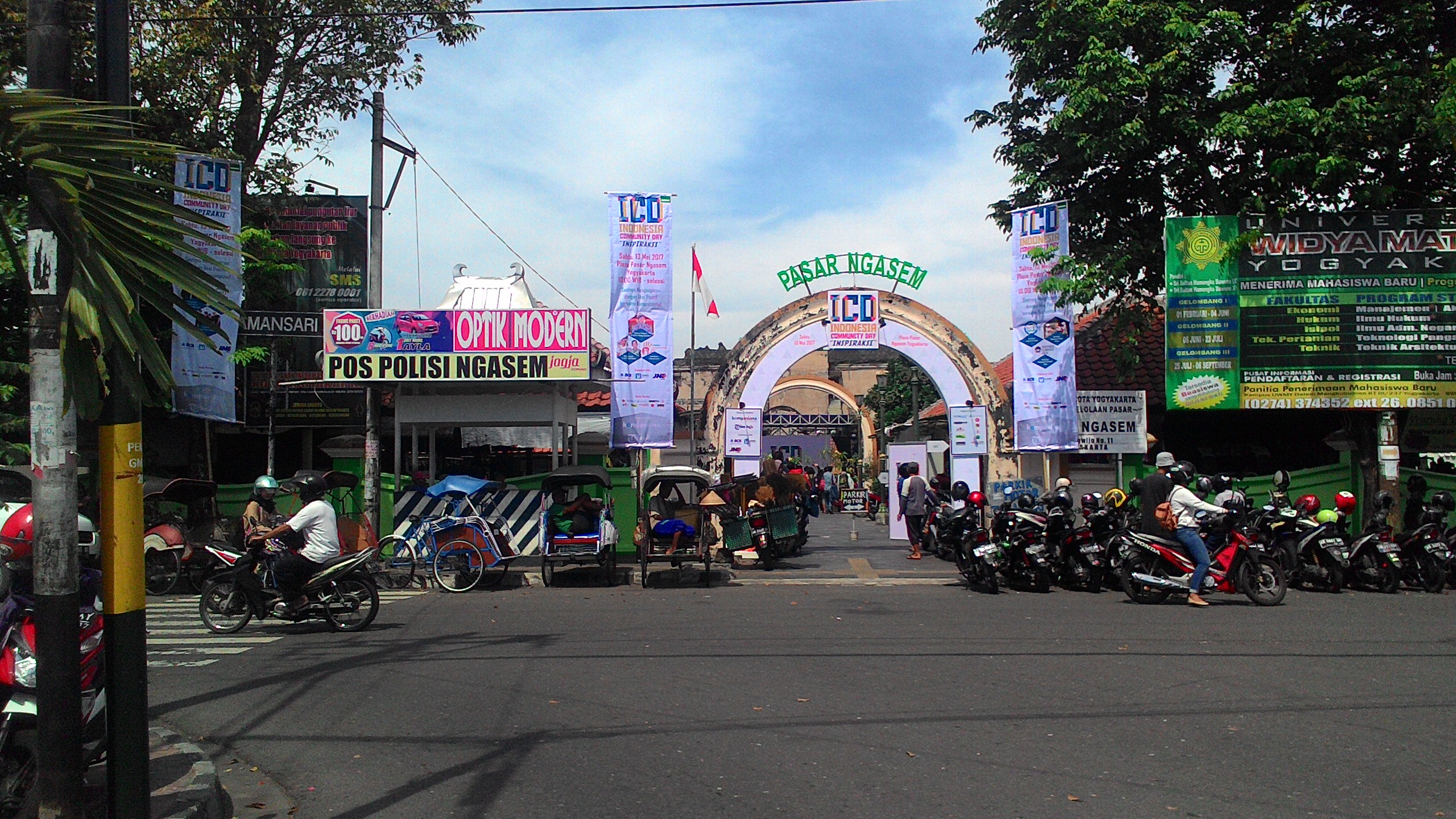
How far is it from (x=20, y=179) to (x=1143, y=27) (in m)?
16.3

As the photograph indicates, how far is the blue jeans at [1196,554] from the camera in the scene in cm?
1264

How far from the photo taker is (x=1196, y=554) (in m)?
12.7

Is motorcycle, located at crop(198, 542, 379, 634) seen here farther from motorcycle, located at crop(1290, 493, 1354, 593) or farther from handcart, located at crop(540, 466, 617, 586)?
motorcycle, located at crop(1290, 493, 1354, 593)

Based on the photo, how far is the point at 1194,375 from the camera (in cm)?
1689

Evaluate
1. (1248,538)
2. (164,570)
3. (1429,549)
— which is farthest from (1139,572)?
(164,570)

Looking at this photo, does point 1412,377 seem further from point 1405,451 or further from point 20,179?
point 20,179

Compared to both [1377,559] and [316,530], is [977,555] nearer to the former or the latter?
[1377,559]

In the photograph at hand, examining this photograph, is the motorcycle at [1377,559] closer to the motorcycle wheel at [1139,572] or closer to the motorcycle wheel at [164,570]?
the motorcycle wheel at [1139,572]

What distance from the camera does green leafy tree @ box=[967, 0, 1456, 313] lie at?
52.0 ft

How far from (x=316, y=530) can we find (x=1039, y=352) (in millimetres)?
11971

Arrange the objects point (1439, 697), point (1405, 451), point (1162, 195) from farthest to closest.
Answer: point (1405, 451), point (1162, 195), point (1439, 697)

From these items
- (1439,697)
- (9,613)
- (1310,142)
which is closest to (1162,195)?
(1310,142)

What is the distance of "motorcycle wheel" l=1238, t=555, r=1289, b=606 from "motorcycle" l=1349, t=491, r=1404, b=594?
2.19 metres

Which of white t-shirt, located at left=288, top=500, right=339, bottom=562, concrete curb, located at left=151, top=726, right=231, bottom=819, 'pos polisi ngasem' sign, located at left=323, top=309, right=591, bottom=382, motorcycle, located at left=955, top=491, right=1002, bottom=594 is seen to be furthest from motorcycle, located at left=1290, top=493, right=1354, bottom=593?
concrete curb, located at left=151, top=726, right=231, bottom=819
